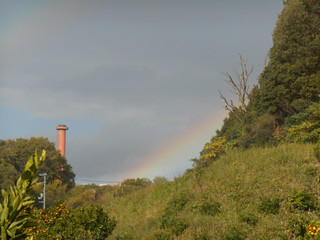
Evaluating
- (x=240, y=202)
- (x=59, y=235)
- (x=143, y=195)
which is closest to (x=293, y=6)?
(x=143, y=195)

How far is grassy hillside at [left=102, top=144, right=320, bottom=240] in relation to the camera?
12.7 meters

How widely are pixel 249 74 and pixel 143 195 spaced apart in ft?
69.4

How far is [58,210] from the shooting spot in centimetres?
1617

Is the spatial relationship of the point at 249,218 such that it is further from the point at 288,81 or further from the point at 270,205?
the point at 288,81

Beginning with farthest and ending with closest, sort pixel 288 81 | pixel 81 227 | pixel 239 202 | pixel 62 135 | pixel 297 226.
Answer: pixel 62 135 → pixel 288 81 → pixel 239 202 → pixel 81 227 → pixel 297 226

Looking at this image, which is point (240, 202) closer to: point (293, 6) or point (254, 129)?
A: point (254, 129)

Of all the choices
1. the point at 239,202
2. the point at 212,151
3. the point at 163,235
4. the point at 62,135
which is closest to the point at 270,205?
the point at 239,202

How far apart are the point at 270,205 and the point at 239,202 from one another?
1.61m

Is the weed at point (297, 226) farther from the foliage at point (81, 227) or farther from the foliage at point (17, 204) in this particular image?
the foliage at point (17, 204)

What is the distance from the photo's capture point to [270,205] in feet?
45.5

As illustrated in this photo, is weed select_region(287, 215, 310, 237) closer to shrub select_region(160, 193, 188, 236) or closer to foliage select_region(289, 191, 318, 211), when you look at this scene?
foliage select_region(289, 191, 318, 211)

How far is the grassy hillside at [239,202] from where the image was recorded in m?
12.7

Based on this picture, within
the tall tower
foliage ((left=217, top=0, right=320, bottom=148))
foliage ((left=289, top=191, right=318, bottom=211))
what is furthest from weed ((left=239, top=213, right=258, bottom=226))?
the tall tower

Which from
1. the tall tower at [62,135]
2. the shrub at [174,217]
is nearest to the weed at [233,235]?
the shrub at [174,217]
